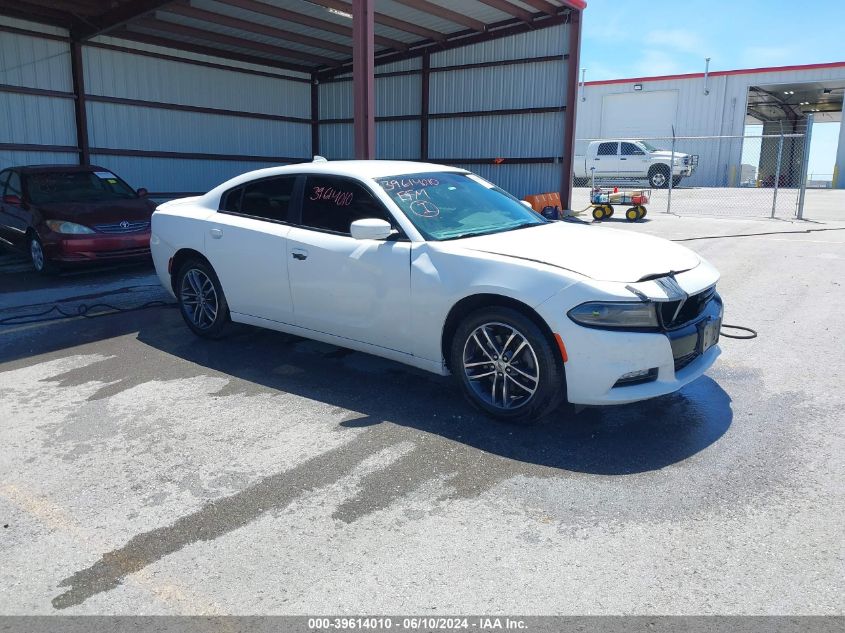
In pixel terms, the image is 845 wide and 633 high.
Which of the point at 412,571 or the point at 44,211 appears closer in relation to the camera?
the point at 412,571

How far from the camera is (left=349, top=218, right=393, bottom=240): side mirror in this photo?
4496 millimetres

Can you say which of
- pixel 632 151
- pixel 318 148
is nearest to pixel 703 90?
pixel 632 151

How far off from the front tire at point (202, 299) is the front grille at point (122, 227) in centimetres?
369

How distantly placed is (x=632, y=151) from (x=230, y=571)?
26534 mm

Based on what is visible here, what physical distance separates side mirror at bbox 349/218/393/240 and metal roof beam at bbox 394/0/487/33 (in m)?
11.3

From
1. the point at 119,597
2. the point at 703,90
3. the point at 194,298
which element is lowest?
the point at 119,597

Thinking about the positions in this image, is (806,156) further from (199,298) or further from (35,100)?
(35,100)

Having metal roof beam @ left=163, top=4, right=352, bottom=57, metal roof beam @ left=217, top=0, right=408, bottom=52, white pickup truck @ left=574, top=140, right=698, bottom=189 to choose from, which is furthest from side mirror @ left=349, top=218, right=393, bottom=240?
white pickup truck @ left=574, top=140, right=698, bottom=189

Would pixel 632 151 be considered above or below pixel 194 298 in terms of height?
above

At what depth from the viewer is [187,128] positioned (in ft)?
57.1

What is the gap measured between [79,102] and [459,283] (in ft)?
45.1

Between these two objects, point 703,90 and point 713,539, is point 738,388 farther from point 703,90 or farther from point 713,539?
point 703,90

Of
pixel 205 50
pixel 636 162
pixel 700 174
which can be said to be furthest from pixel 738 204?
pixel 205 50

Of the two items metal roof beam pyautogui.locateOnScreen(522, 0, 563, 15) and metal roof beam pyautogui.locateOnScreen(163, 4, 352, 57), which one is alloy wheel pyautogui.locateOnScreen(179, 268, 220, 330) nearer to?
metal roof beam pyautogui.locateOnScreen(163, 4, 352, 57)
